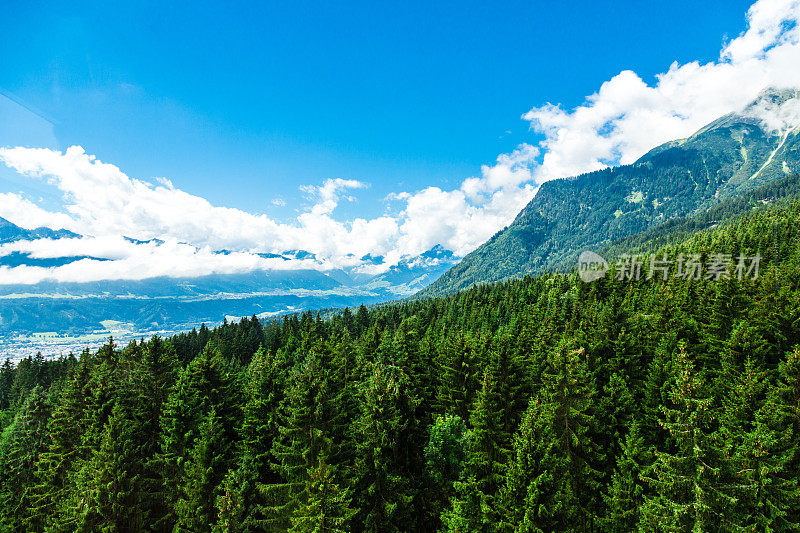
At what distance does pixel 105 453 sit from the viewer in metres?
30.1

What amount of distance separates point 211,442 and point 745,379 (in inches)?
1776

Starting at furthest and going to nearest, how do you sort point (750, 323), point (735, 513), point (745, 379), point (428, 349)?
point (428, 349), point (750, 323), point (745, 379), point (735, 513)

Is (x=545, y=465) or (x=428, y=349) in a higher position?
(x=428, y=349)

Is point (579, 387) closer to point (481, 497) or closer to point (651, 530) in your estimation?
point (651, 530)

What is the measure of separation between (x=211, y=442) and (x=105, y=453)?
846 centimetres

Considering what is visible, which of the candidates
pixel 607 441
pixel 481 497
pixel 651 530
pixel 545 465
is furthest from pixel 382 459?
pixel 607 441

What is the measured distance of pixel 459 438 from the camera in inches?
1251

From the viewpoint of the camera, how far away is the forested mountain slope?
21594 millimetres

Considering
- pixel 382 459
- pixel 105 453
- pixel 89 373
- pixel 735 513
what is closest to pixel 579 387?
pixel 735 513

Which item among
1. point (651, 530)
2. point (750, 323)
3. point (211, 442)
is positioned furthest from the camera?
point (750, 323)

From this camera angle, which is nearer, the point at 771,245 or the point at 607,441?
the point at 607,441

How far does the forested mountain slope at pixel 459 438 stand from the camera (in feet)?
70.8

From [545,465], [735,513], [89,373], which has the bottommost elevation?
[735,513]

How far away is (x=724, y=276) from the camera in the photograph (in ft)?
151
